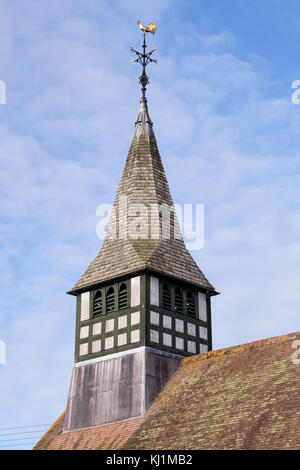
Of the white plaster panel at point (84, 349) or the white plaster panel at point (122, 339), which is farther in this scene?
the white plaster panel at point (84, 349)

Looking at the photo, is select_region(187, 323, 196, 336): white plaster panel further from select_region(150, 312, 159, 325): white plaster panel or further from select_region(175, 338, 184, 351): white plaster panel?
select_region(150, 312, 159, 325): white plaster panel

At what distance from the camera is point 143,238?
35.2 metres

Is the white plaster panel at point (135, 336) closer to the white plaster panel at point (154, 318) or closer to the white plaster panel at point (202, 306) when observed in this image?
the white plaster panel at point (154, 318)

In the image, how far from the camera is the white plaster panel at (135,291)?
109 feet

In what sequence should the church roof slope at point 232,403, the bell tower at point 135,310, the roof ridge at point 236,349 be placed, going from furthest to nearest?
the bell tower at point 135,310 → the roof ridge at point 236,349 → the church roof slope at point 232,403

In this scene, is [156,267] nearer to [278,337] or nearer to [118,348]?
[118,348]

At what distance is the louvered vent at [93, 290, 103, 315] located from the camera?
113 feet

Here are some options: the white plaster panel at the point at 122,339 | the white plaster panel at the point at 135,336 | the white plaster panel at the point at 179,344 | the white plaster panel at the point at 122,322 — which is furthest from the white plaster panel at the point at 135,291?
the white plaster panel at the point at 179,344

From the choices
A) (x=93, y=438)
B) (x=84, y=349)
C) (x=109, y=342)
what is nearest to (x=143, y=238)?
(x=109, y=342)

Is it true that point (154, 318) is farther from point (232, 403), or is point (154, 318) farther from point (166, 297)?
point (232, 403)

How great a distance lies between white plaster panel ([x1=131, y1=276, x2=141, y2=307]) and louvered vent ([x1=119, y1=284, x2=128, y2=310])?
0.42 m

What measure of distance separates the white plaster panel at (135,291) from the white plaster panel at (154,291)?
0.47 meters

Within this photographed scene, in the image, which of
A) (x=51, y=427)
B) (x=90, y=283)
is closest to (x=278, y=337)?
(x=90, y=283)

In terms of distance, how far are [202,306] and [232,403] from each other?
7.88 meters
